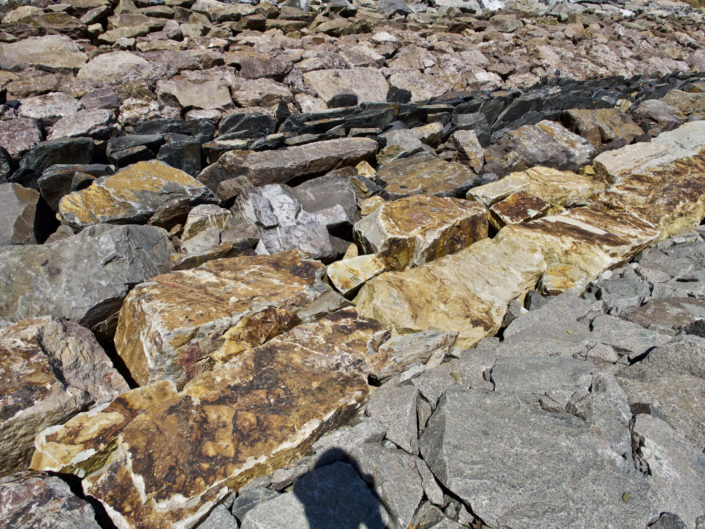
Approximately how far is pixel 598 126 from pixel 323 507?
714 cm

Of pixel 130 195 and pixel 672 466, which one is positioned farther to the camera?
pixel 130 195

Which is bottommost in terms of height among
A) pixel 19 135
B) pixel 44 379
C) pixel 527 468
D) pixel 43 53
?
pixel 527 468

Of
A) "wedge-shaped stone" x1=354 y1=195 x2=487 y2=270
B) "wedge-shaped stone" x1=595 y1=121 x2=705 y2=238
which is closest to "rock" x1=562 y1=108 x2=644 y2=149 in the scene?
"wedge-shaped stone" x1=595 y1=121 x2=705 y2=238

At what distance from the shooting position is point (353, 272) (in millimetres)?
3482

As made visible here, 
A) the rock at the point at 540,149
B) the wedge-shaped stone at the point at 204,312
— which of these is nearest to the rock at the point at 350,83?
the rock at the point at 540,149

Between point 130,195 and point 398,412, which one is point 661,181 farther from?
point 130,195

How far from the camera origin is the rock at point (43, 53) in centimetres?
525

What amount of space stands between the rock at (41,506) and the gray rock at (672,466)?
2473 millimetres

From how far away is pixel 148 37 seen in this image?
6469 millimetres

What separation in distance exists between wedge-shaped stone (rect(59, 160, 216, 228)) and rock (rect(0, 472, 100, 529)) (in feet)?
6.65

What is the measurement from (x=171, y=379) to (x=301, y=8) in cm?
842

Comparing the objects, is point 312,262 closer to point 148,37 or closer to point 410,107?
point 410,107

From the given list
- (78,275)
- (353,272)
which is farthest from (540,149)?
(78,275)

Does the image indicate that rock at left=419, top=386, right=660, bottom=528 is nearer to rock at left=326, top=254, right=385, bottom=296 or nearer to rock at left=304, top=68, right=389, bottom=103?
rock at left=326, top=254, right=385, bottom=296
